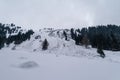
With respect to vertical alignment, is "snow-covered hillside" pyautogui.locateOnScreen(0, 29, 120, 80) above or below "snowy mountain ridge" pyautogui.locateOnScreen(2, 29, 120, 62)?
above

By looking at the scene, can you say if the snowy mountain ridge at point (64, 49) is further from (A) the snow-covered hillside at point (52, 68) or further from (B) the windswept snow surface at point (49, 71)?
(B) the windswept snow surface at point (49, 71)

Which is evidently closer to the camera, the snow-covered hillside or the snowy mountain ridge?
the snow-covered hillside

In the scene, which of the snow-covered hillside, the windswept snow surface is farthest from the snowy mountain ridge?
the windswept snow surface

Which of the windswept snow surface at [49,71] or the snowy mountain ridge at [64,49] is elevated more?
the windswept snow surface at [49,71]

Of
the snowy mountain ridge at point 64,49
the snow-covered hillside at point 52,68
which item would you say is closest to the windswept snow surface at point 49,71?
the snow-covered hillside at point 52,68

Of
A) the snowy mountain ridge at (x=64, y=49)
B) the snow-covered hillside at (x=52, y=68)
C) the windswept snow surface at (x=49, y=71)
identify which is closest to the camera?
the windswept snow surface at (x=49, y=71)

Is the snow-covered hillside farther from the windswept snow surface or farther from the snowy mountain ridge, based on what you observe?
the snowy mountain ridge

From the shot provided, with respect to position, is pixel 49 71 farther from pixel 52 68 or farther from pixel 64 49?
pixel 64 49

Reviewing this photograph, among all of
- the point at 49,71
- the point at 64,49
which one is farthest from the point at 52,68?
the point at 64,49

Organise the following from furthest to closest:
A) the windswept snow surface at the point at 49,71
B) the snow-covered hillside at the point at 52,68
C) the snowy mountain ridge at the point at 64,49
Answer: the snowy mountain ridge at the point at 64,49
the snow-covered hillside at the point at 52,68
the windswept snow surface at the point at 49,71

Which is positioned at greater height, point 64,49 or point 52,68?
point 52,68

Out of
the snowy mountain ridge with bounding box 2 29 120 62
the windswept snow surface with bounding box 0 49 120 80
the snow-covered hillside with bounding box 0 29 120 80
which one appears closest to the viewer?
the windswept snow surface with bounding box 0 49 120 80

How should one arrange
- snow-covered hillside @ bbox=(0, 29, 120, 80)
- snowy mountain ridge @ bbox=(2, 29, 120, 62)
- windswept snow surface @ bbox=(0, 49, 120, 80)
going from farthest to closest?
snowy mountain ridge @ bbox=(2, 29, 120, 62) < snow-covered hillside @ bbox=(0, 29, 120, 80) < windswept snow surface @ bbox=(0, 49, 120, 80)

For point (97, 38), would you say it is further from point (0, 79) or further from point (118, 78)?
point (0, 79)
